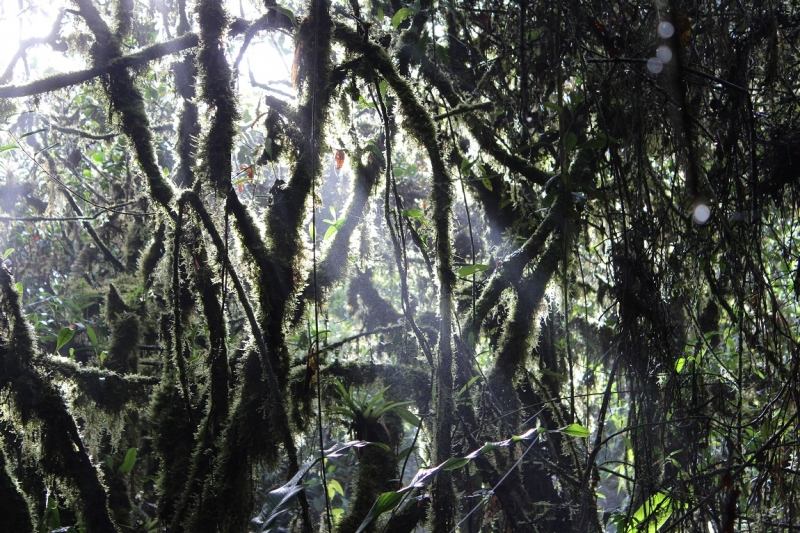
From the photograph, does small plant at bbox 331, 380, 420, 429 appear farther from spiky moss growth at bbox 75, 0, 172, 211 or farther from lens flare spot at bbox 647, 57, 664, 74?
lens flare spot at bbox 647, 57, 664, 74

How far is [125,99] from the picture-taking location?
8.43 ft

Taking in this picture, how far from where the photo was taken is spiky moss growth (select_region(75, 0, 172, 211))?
2.54 meters

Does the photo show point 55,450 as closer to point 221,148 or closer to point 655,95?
point 221,148

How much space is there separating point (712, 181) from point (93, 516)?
96.7 inches

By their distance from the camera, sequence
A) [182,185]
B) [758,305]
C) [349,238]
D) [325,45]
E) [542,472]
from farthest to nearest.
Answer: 1. [542,472]
2. [182,185]
3. [349,238]
4. [325,45]
5. [758,305]

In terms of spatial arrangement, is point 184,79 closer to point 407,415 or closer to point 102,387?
point 102,387

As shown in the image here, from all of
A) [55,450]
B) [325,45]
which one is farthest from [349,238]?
[55,450]

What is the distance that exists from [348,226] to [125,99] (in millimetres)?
1093

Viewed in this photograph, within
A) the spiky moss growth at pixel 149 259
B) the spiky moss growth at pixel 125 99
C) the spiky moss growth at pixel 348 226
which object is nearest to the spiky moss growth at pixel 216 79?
the spiky moss growth at pixel 125 99

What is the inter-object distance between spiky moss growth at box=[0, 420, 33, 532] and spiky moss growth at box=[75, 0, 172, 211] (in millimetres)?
1168

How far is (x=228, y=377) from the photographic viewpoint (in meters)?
2.20

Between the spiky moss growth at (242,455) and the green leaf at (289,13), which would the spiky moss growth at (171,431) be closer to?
the spiky moss growth at (242,455)

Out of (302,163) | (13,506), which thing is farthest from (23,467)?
(302,163)

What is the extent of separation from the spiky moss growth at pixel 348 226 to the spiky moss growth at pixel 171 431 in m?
0.79
